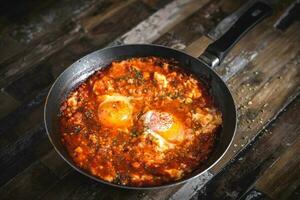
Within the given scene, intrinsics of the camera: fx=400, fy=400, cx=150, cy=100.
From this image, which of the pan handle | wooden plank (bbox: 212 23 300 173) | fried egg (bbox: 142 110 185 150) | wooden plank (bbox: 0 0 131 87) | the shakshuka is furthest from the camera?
wooden plank (bbox: 0 0 131 87)

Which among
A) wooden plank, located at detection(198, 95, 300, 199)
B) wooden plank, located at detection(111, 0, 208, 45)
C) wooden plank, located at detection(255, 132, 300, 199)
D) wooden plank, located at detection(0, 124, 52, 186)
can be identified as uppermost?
wooden plank, located at detection(111, 0, 208, 45)

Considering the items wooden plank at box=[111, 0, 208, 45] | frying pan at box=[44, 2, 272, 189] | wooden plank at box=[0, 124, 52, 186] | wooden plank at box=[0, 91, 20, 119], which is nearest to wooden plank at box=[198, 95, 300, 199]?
frying pan at box=[44, 2, 272, 189]

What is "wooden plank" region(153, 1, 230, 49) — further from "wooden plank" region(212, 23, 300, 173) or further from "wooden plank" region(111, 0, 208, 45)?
"wooden plank" region(212, 23, 300, 173)

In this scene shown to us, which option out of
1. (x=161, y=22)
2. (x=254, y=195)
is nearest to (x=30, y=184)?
(x=254, y=195)

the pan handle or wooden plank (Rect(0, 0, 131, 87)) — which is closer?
the pan handle

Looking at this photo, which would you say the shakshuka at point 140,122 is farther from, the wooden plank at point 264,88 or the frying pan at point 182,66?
the wooden plank at point 264,88

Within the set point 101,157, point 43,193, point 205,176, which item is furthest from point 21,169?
point 205,176

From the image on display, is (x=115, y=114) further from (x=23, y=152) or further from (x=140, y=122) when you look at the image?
(x=23, y=152)

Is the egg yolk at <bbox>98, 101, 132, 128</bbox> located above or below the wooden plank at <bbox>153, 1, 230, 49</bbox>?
above
